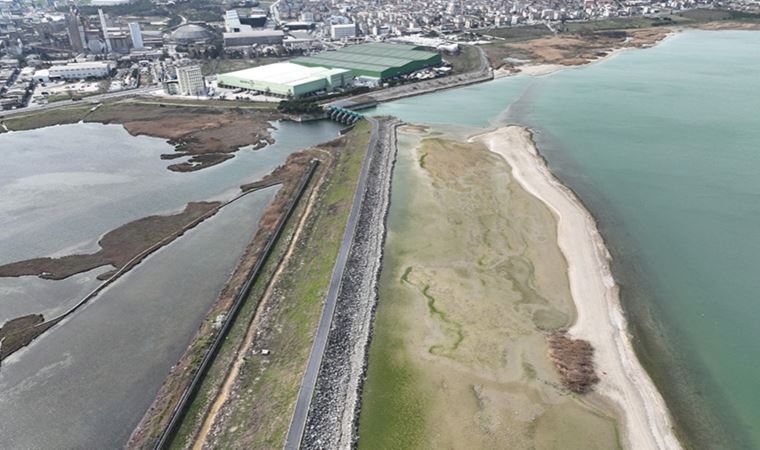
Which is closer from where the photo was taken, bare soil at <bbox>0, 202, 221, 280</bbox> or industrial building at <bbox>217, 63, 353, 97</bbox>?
bare soil at <bbox>0, 202, 221, 280</bbox>

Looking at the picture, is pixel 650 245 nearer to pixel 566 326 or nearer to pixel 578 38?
pixel 566 326

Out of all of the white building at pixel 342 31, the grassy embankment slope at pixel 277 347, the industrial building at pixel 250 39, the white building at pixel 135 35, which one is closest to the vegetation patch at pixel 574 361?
the grassy embankment slope at pixel 277 347

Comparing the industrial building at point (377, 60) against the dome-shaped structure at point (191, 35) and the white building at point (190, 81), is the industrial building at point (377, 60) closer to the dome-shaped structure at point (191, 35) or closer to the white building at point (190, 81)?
the white building at point (190, 81)

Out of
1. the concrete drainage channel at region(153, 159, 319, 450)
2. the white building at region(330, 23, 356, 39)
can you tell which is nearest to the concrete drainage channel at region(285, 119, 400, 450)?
the concrete drainage channel at region(153, 159, 319, 450)

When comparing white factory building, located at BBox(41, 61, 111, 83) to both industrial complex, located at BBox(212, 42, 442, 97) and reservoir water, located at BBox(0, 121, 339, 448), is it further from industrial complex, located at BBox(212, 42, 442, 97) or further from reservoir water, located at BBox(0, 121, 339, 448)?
reservoir water, located at BBox(0, 121, 339, 448)

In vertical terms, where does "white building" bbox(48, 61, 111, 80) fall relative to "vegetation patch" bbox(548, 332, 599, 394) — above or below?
above

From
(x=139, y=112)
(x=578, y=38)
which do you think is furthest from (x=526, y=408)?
(x=578, y=38)
